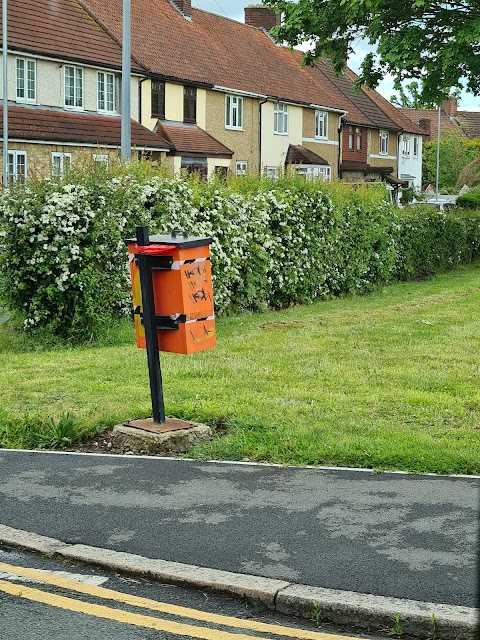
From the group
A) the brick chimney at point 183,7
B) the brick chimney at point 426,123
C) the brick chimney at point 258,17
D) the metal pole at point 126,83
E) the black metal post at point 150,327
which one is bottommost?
the black metal post at point 150,327

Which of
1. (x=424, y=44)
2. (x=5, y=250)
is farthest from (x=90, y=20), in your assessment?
(x=5, y=250)

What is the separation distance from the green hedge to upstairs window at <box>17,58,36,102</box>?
1554 cm

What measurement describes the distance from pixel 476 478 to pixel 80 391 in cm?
464

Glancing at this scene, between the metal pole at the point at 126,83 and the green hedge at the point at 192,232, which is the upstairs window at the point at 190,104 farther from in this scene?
the metal pole at the point at 126,83

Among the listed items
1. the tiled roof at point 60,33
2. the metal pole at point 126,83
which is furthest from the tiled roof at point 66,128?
the metal pole at point 126,83

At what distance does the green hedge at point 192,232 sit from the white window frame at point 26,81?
15512 mm

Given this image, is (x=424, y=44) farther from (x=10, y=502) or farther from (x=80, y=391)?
(x=10, y=502)

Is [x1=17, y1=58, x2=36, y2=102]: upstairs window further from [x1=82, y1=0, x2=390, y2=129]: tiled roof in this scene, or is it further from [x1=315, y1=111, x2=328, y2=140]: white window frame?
[x1=315, y1=111, x2=328, y2=140]: white window frame

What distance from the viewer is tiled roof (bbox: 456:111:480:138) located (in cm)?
11031

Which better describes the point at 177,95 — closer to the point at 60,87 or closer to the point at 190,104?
the point at 190,104

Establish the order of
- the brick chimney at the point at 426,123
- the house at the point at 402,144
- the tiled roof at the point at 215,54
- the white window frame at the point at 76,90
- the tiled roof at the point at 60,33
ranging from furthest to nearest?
the brick chimney at the point at 426,123 → the house at the point at 402,144 → the tiled roof at the point at 215,54 → the white window frame at the point at 76,90 → the tiled roof at the point at 60,33

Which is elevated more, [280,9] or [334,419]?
[280,9]

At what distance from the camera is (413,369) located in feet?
36.9

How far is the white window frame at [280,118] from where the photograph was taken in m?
51.2
